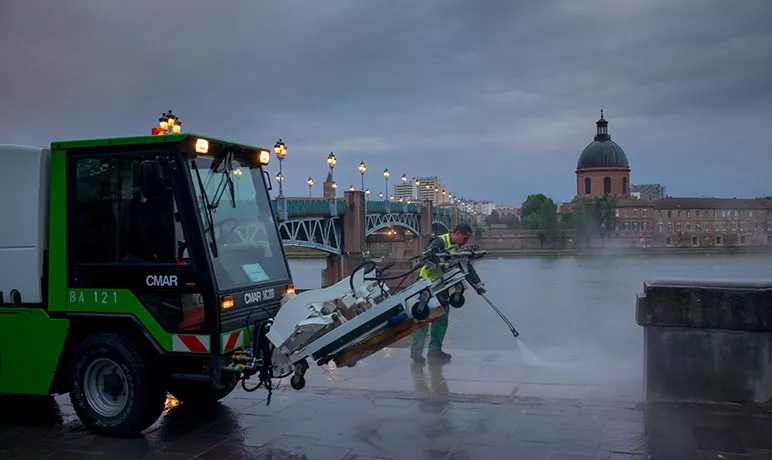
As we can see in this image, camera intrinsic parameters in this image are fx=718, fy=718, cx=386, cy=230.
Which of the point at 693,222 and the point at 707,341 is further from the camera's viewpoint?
the point at 693,222

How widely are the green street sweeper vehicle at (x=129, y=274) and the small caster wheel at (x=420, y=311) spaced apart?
1490 mm

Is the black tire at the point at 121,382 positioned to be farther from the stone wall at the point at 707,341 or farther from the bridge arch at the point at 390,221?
the bridge arch at the point at 390,221

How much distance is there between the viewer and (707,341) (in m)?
6.96

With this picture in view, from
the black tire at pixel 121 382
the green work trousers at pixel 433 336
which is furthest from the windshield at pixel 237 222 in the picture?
the green work trousers at pixel 433 336

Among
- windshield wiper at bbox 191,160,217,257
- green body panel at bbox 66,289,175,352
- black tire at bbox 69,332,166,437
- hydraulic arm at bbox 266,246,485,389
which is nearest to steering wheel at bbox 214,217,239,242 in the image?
windshield wiper at bbox 191,160,217,257

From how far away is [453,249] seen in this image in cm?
776

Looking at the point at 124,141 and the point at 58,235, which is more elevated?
the point at 124,141

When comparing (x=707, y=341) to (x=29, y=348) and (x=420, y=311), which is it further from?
(x=29, y=348)

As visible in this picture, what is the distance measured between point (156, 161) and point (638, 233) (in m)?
137

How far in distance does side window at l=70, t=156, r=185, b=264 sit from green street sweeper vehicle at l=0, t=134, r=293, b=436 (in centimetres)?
1

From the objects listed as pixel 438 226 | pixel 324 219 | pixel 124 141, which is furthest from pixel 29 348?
pixel 438 226

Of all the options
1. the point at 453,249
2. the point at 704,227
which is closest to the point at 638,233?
the point at 704,227

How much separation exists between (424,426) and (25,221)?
13.8 feet

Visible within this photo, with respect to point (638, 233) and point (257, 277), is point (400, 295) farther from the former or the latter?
point (638, 233)
